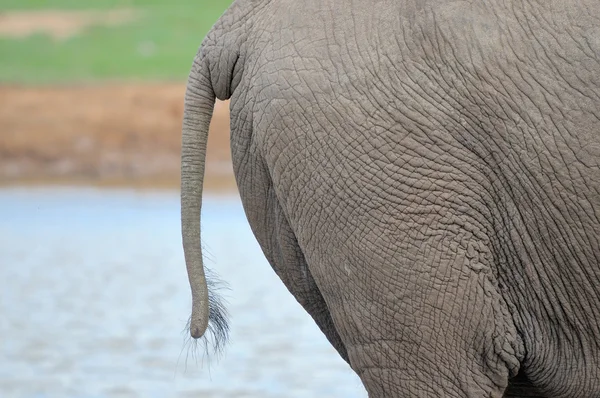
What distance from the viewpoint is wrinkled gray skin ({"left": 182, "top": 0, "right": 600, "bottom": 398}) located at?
2973mm

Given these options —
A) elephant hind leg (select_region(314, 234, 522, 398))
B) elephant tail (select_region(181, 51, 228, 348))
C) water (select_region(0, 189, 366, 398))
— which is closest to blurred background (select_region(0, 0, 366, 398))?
water (select_region(0, 189, 366, 398))

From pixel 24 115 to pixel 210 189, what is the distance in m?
4.92

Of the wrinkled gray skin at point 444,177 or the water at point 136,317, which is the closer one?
the wrinkled gray skin at point 444,177

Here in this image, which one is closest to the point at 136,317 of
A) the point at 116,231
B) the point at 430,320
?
the point at 116,231

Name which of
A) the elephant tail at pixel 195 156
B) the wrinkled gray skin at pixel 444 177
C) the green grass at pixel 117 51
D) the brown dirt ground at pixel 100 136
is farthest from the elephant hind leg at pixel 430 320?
the green grass at pixel 117 51

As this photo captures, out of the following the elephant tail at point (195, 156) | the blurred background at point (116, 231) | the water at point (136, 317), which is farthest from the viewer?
the blurred background at point (116, 231)

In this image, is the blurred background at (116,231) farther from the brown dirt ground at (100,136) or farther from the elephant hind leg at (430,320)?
the elephant hind leg at (430,320)

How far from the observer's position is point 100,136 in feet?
59.3

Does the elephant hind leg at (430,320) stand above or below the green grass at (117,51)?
below

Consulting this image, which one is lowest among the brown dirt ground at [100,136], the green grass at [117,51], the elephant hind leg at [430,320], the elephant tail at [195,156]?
the elephant hind leg at [430,320]

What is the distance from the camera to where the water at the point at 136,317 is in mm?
6219

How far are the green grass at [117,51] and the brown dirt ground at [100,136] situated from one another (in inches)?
40.5

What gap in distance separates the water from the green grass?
7.13 meters

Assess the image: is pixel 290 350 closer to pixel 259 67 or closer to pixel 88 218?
pixel 259 67
